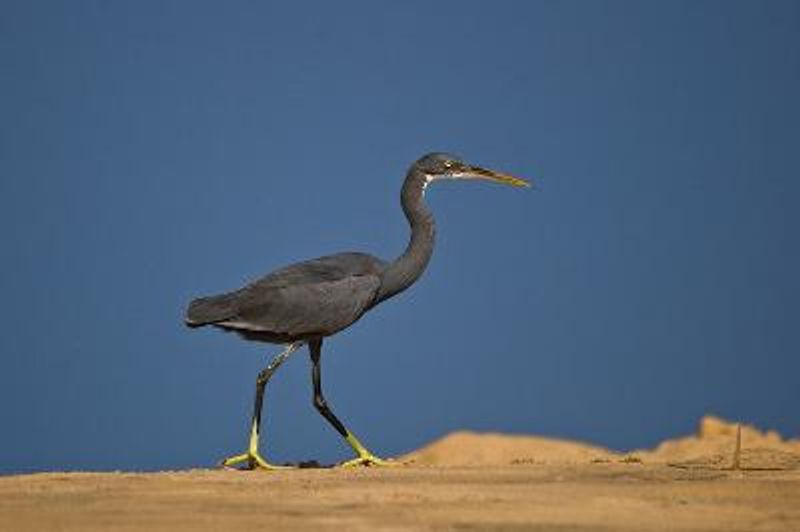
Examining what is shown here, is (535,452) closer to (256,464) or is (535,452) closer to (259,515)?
(256,464)

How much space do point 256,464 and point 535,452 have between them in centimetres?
1354

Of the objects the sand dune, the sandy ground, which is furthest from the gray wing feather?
the sand dune

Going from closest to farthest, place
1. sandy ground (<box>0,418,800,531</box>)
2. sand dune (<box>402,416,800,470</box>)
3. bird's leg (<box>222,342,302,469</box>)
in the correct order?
sandy ground (<box>0,418,800,531</box>), bird's leg (<box>222,342,302,469</box>), sand dune (<box>402,416,800,470</box>)

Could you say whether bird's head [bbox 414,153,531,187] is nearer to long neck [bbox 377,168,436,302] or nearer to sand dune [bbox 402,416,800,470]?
long neck [bbox 377,168,436,302]

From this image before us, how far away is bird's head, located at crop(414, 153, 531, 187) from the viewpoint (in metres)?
13.8

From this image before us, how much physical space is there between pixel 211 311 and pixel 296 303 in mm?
827

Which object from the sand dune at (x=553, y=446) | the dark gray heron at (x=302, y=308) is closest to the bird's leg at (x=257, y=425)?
the dark gray heron at (x=302, y=308)

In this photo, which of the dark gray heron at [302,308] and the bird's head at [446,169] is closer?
the dark gray heron at [302,308]

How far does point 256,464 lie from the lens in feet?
40.0

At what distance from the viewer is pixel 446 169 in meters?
13.8

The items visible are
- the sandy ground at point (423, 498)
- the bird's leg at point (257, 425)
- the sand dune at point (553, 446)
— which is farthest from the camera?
the sand dune at point (553, 446)

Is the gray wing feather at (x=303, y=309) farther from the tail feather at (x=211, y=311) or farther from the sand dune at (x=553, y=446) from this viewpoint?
the sand dune at (x=553, y=446)

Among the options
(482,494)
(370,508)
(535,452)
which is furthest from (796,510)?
(535,452)

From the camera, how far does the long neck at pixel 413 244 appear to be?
13.2 metres
